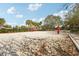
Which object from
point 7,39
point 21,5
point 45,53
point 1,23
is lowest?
point 45,53

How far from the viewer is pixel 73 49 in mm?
1470

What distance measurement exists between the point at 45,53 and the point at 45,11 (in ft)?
1.17

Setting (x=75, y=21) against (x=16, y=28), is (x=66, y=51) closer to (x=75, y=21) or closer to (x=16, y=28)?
(x=75, y=21)

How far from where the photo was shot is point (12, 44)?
4.90 feet

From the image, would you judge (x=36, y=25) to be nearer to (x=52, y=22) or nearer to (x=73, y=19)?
(x=52, y=22)

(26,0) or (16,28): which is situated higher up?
(26,0)

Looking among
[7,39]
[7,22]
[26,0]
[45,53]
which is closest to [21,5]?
[26,0]

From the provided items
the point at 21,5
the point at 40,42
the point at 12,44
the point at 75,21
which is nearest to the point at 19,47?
the point at 12,44

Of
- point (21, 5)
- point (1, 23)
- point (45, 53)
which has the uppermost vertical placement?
point (21, 5)

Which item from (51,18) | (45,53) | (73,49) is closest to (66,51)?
(73,49)

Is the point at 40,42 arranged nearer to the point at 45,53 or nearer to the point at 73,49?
the point at 45,53

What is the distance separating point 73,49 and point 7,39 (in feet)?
1.85

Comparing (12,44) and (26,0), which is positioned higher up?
(26,0)

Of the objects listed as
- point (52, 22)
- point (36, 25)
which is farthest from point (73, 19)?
point (36, 25)
